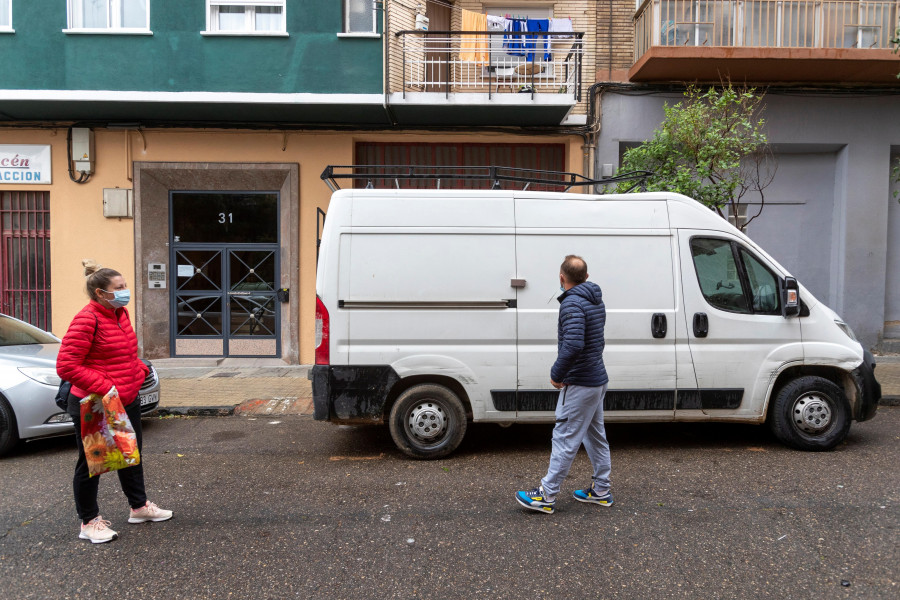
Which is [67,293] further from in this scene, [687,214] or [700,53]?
[700,53]

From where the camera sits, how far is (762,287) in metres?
5.66

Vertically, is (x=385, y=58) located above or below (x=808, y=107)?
above

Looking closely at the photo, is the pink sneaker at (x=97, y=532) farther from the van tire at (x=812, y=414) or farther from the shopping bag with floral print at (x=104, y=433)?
the van tire at (x=812, y=414)

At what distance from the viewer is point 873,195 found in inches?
431

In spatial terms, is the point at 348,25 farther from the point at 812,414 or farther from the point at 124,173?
the point at 812,414

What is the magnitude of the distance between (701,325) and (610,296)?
839mm

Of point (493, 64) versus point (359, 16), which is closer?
point (359, 16)

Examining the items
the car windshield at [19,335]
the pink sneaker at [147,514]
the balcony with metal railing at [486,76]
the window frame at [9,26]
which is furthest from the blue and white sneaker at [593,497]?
the window frame at [9,26]

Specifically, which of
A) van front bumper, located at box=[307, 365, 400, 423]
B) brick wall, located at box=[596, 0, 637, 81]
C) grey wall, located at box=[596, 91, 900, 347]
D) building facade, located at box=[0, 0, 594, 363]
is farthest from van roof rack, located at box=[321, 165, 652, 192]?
brick wall, located at box=[596, 0, 637, 81]

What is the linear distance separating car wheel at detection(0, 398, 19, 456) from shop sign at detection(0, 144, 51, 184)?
6484 millimetres

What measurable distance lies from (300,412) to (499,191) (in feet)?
12.5

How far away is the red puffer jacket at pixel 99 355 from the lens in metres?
3.64

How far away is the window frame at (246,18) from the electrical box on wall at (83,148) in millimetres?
2683

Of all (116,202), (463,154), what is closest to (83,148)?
(116,202)
